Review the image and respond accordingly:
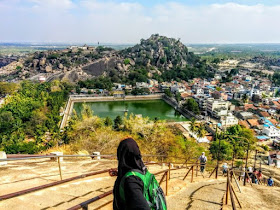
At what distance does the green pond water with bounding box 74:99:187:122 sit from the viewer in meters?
25.0

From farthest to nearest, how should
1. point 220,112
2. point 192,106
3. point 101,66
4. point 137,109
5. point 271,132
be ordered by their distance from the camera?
point 101,66
point 137,109
point 192,106
point 220,112
point 271,132

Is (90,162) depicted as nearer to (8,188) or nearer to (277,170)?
(8,188)

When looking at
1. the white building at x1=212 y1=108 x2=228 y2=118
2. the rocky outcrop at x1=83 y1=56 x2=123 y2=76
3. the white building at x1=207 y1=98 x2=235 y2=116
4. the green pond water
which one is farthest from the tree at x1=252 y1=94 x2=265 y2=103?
the rocky outcrop at x1=83 y1=56 x2=123 y2=76

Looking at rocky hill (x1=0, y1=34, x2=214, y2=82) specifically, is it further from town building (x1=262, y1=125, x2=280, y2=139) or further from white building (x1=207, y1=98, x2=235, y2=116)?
town building (x1=262, y1=125, x2=280, y2=139)

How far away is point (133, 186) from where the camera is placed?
1.15 meters

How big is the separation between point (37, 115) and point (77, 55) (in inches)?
1418

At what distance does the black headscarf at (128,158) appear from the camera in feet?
4.15

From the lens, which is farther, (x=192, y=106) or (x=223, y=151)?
(x=192, y=106)

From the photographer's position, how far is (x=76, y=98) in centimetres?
3030

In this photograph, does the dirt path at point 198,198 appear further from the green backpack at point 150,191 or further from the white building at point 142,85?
the white building at point 142,85

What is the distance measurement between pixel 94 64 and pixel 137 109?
70.0ft

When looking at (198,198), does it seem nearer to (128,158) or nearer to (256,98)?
(128,158)

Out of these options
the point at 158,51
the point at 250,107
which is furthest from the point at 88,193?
the point at 158,51

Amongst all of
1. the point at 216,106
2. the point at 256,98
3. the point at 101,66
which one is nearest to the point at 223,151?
the point at 216,106
